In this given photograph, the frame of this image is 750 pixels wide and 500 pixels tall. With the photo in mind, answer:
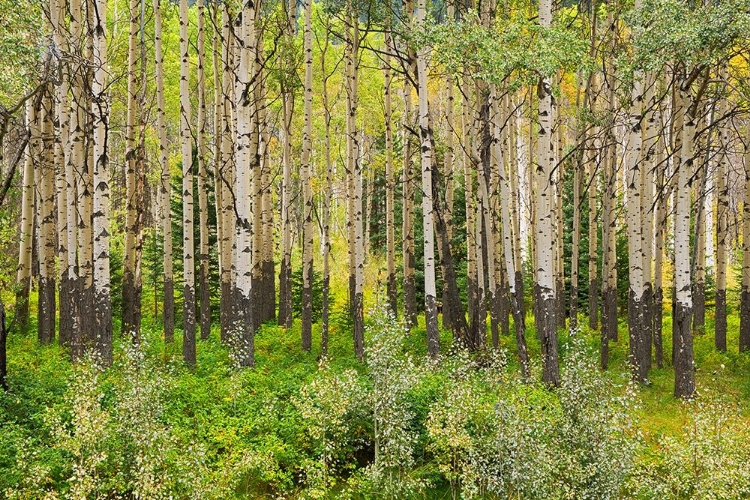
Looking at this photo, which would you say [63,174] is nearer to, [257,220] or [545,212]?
[257,220]

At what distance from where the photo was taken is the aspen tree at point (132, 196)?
13723 mm

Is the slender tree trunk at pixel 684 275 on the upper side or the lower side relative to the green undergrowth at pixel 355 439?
upper

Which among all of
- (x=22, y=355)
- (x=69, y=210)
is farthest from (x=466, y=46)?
(x=22, y=355)

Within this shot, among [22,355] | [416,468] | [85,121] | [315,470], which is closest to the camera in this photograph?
[315,470]

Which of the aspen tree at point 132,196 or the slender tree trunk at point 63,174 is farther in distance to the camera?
the aspen tree at point 132,196

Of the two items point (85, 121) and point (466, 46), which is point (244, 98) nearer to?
point (466, 46)

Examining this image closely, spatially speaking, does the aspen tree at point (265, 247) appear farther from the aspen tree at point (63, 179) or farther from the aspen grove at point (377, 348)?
the aspen tree at point (63, 179)

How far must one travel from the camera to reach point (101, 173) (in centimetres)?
1068

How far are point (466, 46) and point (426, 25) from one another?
847 millimetres

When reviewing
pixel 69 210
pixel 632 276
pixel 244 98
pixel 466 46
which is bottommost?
pixel 632 276

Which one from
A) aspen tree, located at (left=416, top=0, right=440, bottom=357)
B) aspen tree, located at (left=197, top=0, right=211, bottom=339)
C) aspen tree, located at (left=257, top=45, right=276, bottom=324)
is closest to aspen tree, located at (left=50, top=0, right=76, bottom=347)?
aspen tree, located at (left=197, top=0, right=211, bottom=339)

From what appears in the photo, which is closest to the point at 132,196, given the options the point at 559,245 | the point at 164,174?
the point at 164,174

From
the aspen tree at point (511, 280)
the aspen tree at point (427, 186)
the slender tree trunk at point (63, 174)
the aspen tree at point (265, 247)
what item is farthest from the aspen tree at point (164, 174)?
the aspen tree at point (511, 280)

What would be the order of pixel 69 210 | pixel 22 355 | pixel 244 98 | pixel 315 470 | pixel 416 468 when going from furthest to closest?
pixel 22 355 < pixel 69 210 < pixel 244 98 < pixel 416 468 < pixel 315 470
